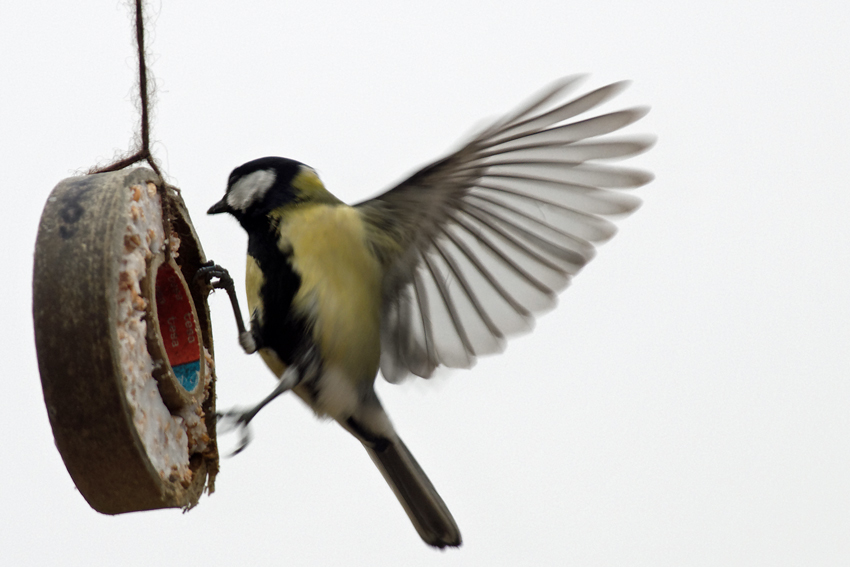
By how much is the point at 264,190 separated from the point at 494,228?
340 millimetres

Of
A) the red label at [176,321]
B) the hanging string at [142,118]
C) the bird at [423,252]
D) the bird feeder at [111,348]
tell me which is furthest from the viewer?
the red label at [176,321]

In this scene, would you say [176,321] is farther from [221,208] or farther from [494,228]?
[494,228]

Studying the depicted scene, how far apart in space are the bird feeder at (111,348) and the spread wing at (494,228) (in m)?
0.34

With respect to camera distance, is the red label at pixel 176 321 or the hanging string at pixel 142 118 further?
the red label at pixel 176 321

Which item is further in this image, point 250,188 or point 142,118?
point 250,188

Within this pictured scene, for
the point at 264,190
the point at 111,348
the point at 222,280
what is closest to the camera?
the point at 111,348

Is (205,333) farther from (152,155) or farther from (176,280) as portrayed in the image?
(152,155)

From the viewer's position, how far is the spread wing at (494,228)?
43.7 inches

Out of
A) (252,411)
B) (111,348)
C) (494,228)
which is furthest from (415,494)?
(111,348)

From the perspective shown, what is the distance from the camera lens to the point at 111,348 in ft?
2.94

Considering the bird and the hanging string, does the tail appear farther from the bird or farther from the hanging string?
the hanging string

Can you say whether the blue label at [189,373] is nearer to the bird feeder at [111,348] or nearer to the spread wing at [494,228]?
the bird feeder at [111,348]

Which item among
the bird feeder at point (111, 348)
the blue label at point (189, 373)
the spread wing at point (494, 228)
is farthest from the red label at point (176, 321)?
the spread wing at point (494, 228)

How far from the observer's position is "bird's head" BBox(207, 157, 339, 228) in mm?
1186
